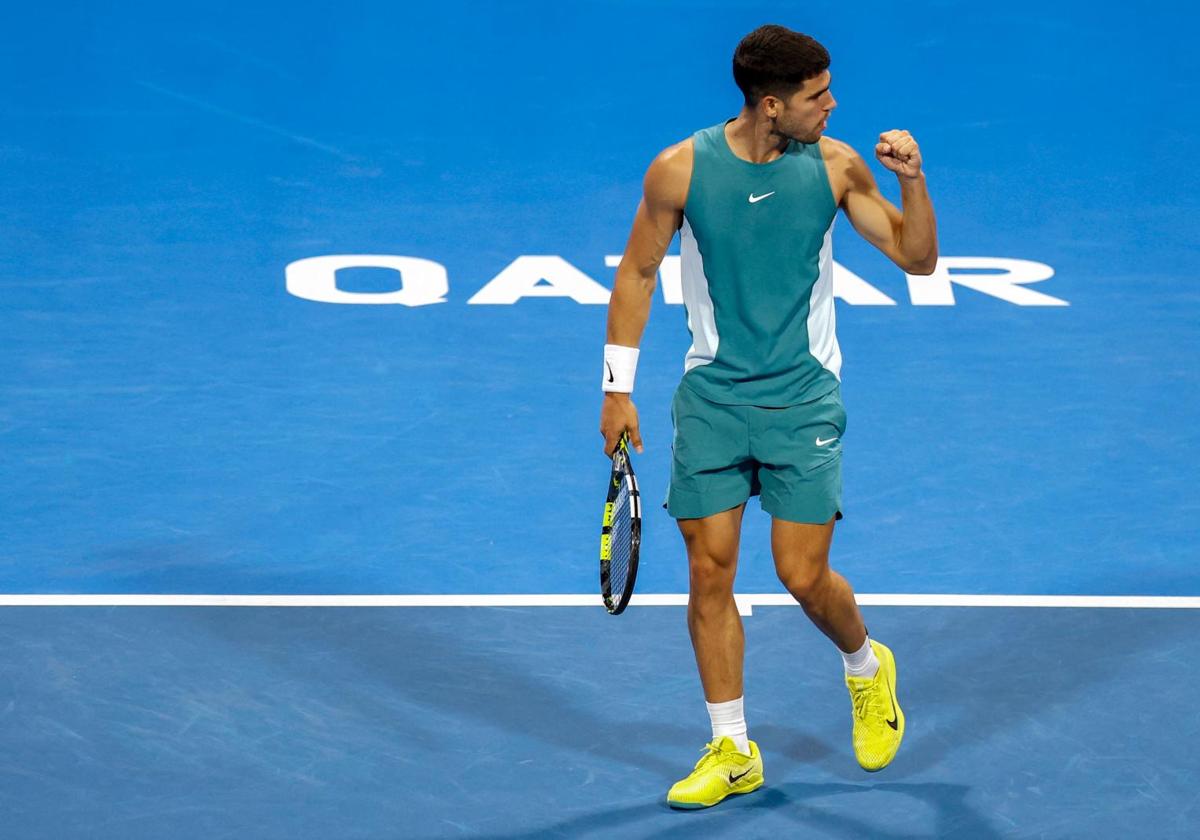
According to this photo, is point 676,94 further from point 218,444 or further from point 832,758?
point 832,758

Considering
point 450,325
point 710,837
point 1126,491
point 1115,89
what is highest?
point 1115,89

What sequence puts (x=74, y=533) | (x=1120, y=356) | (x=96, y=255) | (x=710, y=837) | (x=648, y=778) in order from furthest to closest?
1. (x=96, y=255)
2. (x=1120, y=356)
3. (x=74, y=533)
4. (x=648, y=778)
5. (x=710, y=837)

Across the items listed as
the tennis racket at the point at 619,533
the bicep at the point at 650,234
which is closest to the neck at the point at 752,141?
the bicep at the point at 650,234

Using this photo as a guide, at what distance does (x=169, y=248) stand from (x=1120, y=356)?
4953mm

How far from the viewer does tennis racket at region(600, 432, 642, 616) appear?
17.3 feet

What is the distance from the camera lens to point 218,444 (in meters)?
8.08

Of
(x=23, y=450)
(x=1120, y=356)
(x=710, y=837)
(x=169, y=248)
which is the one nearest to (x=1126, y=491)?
(x=1120, y=356)

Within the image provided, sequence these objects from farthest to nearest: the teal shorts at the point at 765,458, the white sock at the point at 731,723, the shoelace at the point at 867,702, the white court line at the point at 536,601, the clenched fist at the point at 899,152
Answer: the white court line at the point at 536,601 → the shoelace at the point at 867,702 → the white sock at the point at 731,723 → the teal shorts at the point at 765,458 → the clenched fist at the point at 899,152

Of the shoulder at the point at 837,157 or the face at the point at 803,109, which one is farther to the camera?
the shoulder at the point at 837,157

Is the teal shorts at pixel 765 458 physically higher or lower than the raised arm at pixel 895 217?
lower

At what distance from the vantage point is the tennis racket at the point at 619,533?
527 cm

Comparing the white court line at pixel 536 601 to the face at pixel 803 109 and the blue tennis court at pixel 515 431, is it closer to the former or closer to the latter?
the blue tennis court at pixel 515 431

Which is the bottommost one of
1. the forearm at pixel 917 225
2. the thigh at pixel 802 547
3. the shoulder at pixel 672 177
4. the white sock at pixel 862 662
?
the white sock at pixel 862 662

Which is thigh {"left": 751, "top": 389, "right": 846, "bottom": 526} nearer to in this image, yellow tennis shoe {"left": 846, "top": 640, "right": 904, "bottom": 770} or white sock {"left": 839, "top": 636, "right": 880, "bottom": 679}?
white sock {"left": 839, "top": 636, "right": 880, "bottom": 679}
